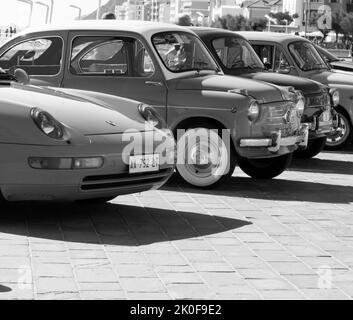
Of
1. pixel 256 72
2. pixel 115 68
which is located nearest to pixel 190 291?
pixel 115 68

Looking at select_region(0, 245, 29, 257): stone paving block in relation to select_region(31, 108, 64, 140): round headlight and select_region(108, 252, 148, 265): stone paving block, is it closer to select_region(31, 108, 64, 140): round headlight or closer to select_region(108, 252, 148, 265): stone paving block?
select_region(108, 252, 148, 265): stone paving block

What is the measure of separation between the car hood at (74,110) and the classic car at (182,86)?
1870 millimetres

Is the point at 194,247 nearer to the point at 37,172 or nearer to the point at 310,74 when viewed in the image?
the point at 37,172

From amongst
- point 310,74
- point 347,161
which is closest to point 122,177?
point 347,161

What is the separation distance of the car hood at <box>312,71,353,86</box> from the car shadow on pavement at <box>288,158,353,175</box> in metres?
1.61

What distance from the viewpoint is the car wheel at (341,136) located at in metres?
13.6

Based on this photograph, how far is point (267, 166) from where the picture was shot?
394 inches

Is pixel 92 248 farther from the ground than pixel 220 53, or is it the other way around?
pixel 220 53

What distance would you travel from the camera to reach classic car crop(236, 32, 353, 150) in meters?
13.4

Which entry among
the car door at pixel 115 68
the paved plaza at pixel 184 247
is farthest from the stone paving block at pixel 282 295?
the car door at pixel 115 68

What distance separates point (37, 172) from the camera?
667 centimetres

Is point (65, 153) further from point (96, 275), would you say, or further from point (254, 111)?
point (254, 111)
